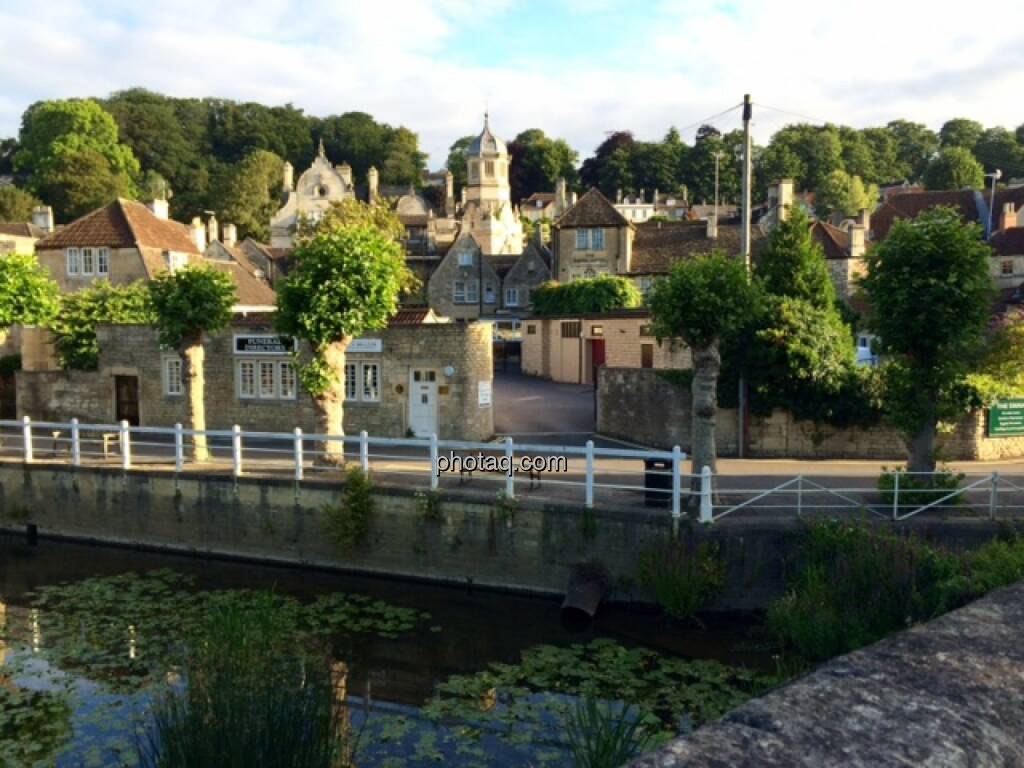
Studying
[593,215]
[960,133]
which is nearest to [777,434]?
[593,215]

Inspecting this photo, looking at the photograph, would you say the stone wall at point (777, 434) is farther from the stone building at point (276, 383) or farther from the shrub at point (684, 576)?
the shrub at point (684, 576)

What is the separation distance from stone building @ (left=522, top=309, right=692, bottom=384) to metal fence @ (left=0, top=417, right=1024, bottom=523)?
7916 millimetres

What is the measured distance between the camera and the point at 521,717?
37.3 feet

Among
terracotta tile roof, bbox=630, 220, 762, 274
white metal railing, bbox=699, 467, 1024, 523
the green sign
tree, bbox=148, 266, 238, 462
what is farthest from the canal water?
terracotta tile roof, bbox=630, 220, 762, 274

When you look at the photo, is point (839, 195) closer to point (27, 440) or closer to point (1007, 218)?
point (1007, 218)

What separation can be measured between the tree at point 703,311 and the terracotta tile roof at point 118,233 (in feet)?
98.2

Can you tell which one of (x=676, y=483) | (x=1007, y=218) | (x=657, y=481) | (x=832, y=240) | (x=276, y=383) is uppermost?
(x=1007, y=218)

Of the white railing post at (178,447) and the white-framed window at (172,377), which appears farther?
the white-framed window at (172,377)

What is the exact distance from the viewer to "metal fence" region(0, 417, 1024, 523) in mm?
15578

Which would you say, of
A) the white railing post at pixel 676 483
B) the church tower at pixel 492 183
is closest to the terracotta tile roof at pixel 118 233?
the white railing post at pixel 676 483

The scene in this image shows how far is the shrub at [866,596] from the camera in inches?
461

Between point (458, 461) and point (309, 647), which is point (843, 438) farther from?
point (309, 647)

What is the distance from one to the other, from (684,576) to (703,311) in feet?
15.2

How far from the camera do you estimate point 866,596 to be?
12.3 m
